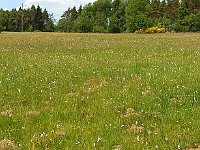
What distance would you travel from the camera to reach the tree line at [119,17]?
373ft

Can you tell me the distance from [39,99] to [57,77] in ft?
10.0

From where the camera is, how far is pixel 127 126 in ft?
32.7

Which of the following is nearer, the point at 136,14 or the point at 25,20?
the point at 136,14

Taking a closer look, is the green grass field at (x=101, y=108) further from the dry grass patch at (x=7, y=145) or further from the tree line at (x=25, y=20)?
the tree line at (x=25, y=20)

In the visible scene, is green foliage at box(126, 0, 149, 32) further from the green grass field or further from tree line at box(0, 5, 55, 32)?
the green grass field

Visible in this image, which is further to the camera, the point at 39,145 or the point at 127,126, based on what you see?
the point at 127,126

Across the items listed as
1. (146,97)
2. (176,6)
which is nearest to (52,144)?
(146,97)

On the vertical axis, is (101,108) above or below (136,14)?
below

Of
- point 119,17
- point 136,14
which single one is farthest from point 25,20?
point 136,14

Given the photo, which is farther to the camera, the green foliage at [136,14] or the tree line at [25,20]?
the tree line at [25,20]

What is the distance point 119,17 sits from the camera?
15338cm

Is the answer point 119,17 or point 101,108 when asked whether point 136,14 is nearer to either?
point 119,17

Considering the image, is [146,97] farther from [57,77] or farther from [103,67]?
[103,67]

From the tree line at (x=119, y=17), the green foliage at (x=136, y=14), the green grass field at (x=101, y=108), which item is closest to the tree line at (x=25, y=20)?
the tree line at (x=119, y=17)
